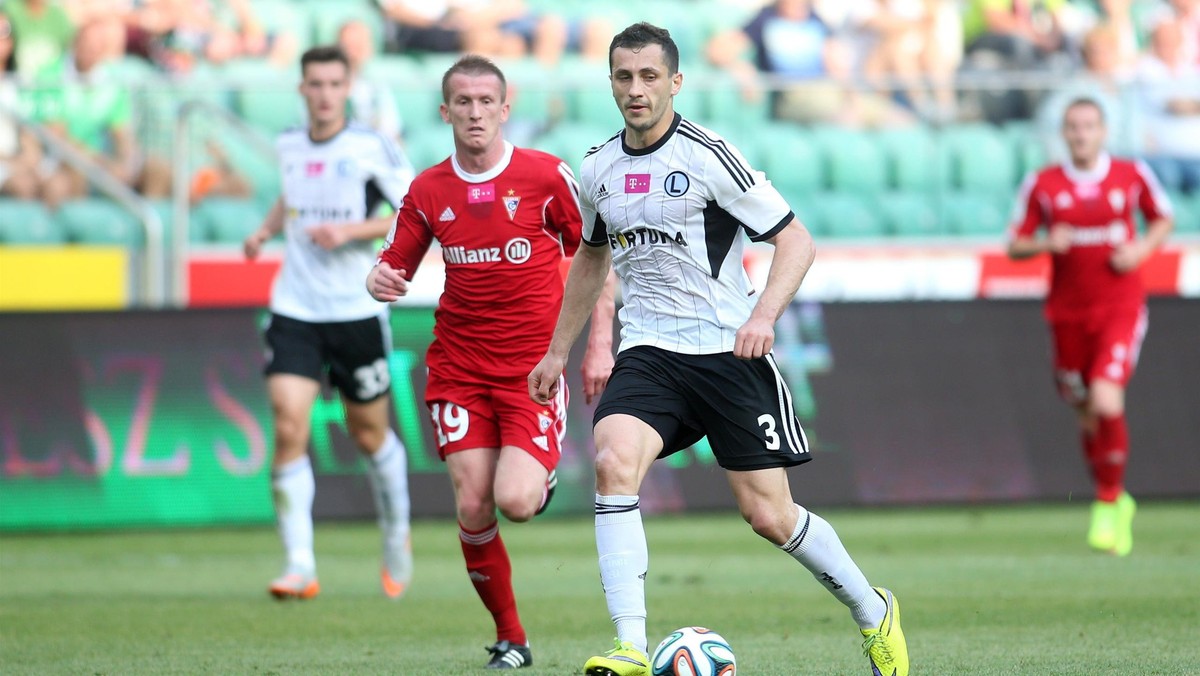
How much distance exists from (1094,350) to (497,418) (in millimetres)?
5340

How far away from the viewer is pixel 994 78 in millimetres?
14430

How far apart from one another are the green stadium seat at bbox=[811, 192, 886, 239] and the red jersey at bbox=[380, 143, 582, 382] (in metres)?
8.37

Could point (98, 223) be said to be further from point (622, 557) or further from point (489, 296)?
point (622, 557)

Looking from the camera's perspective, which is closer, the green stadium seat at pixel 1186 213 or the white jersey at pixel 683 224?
the white jersey at pixel 683 224

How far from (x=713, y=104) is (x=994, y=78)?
8.23ft

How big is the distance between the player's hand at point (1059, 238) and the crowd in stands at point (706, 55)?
4.02 meters

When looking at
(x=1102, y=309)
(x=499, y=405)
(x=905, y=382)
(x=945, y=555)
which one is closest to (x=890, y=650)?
(x=499, y=405)

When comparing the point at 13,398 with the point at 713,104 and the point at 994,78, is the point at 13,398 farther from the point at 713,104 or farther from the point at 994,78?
the point at 994,78

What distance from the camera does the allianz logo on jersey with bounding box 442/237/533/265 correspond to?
20.5 ft

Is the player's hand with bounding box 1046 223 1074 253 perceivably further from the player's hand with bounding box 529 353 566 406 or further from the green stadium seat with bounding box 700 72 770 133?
the player's hand with bounding box 529 353 566 406

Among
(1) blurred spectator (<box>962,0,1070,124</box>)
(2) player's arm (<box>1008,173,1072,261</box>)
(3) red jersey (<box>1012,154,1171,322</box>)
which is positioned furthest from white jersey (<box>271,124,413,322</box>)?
(1) blurred spectator (<box>962,0,1070,124</box>)

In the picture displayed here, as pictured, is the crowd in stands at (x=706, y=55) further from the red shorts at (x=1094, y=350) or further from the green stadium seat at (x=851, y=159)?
the red shorts at (x=1094, y=350)

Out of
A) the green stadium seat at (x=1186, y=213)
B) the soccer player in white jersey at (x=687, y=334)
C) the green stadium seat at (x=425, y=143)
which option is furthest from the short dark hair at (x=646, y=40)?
the green stadium seat at (x=1186, y=213)

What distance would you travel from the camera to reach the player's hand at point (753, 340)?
489cm
